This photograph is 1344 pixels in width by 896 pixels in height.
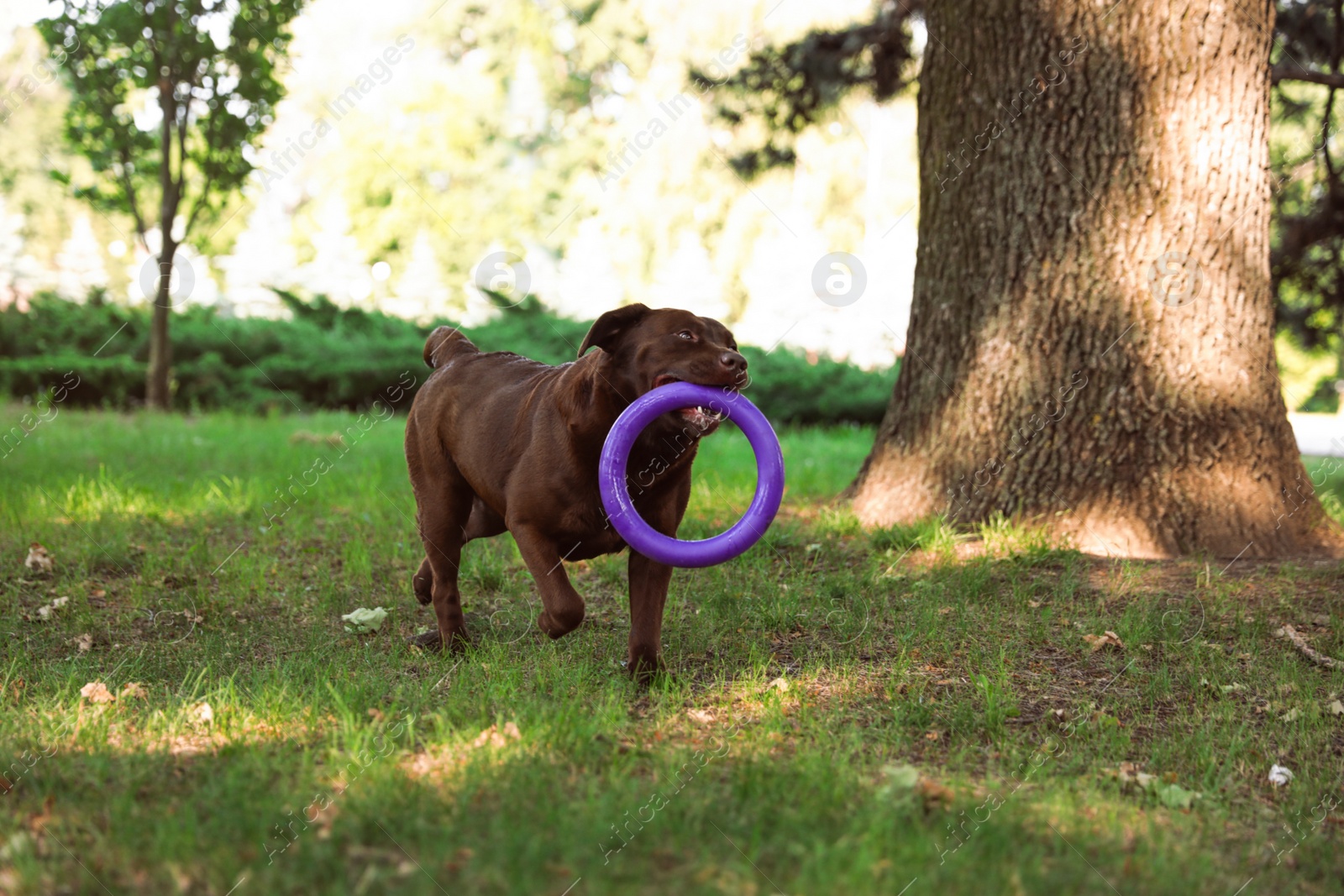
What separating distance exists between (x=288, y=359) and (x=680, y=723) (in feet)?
36.7

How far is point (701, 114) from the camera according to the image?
24.2 meters

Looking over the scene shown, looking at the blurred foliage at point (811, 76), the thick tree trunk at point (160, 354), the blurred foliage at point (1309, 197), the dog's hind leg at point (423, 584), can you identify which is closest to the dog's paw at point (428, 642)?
the dog's hind leg at point (423, 584)

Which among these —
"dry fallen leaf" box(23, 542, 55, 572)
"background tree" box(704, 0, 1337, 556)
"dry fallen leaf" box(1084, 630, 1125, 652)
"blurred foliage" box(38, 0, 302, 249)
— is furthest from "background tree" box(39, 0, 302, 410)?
"dry fallen leaf" box(1084, 630, 1125, 652)

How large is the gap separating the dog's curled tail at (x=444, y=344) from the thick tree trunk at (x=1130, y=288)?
268cm

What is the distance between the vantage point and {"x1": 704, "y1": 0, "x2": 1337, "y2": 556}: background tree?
5.39 metres

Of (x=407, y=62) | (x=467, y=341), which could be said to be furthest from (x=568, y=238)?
(x=467, y=341)

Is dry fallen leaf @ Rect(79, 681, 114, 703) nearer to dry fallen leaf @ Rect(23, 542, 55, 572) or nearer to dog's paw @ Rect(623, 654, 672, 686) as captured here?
dog's paw @ Rect(623, 654, 672, 686)

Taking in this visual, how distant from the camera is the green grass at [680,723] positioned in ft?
8.21

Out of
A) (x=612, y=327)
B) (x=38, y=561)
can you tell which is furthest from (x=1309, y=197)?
(x=38, y=561)

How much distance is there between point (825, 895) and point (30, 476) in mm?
6868

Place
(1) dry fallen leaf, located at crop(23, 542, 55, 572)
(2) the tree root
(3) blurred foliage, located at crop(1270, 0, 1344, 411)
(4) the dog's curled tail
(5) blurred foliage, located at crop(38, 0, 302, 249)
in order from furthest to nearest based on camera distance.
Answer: (5) blurred foliage, located at crop(38, 0, 302, 249), (3) blurred foliage, located at crop(1270, 0, 1344, 411), (1) dry fallen leaf, located at crop(23, 542, 55, 572), (4) the dog's curled tail, (2) the tree root

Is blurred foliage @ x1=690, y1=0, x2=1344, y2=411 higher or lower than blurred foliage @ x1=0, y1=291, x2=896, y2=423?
above

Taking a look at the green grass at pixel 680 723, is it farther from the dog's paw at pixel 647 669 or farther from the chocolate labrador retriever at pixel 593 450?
the chocolate labrador retriever at pixel 593 450

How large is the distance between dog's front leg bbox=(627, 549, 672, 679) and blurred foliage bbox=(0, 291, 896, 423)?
8971mm
